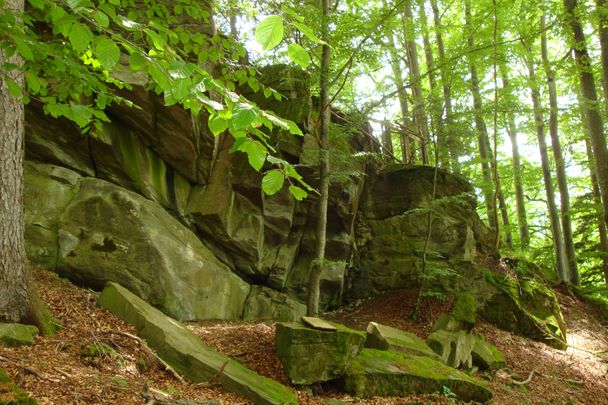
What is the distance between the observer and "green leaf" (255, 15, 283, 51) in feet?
5.46

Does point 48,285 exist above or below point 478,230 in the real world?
below

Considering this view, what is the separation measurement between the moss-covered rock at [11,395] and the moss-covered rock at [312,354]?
328 cm

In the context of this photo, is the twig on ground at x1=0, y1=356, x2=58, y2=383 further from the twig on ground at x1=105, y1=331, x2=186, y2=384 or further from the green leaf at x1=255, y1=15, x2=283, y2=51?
the green leaf at x1=255, y1=15, x2=283, y2=51

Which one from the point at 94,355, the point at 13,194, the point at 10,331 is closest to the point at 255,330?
the point at 94,355

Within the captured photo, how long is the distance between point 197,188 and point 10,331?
21.4 feet

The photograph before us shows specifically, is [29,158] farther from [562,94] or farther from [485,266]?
[562,94]

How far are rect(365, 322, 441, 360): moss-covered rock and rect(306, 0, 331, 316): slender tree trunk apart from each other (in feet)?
5.37

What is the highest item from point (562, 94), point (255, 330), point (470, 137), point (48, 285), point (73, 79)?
point (562, 94)

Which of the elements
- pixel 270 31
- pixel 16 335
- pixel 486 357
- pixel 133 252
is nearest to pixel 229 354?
pixel 16 335

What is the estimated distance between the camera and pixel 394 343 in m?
7.31

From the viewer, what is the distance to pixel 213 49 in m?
4.73

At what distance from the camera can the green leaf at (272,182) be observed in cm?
227

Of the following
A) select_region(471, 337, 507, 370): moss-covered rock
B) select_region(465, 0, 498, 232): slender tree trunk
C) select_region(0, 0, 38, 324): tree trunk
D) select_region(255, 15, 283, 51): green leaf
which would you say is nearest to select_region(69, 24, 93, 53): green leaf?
select_region(255, 15, 283, 51): green leaf

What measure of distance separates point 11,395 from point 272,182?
2536 millimetres
